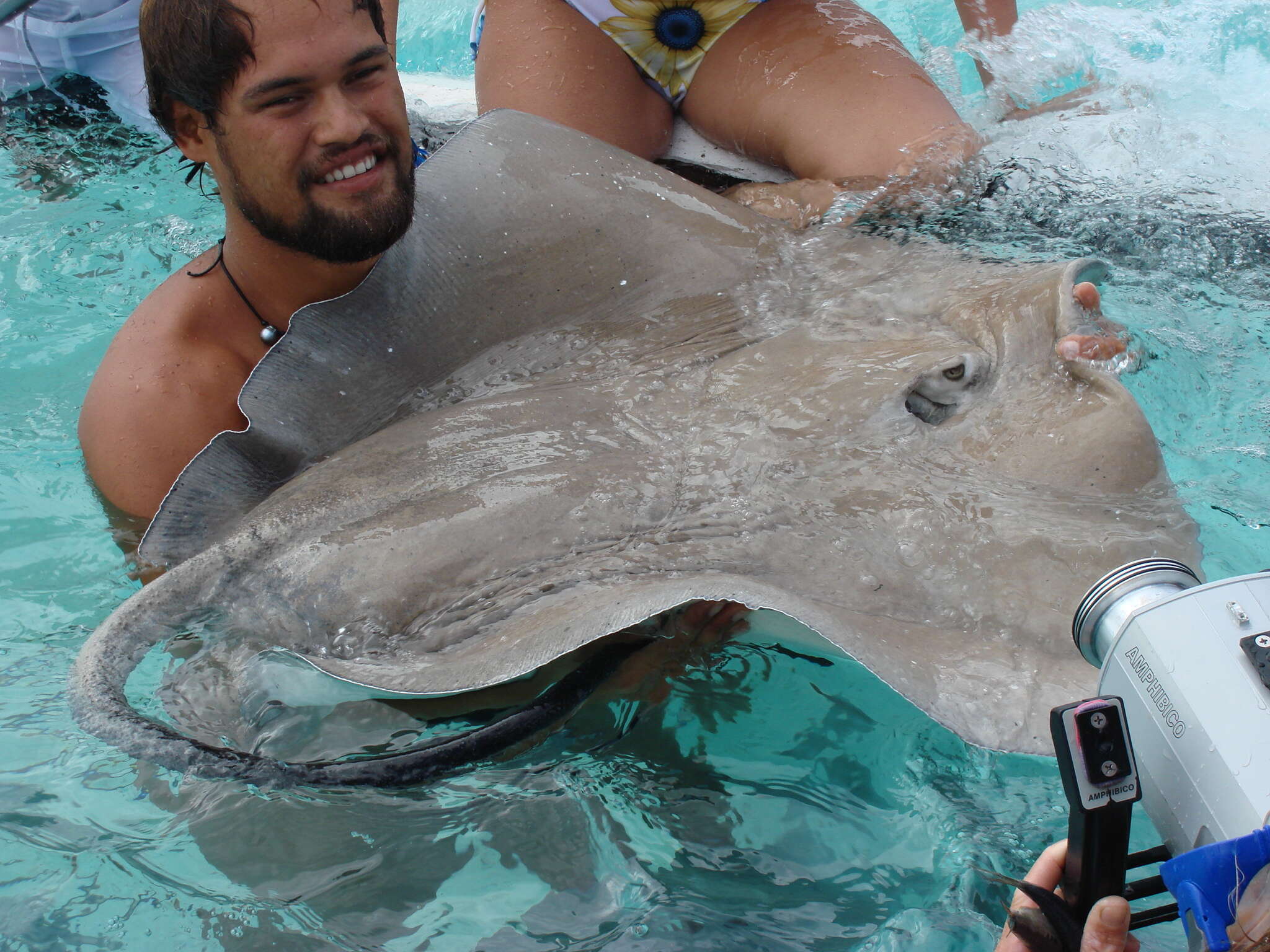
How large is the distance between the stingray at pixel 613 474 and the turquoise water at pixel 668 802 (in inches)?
7.1

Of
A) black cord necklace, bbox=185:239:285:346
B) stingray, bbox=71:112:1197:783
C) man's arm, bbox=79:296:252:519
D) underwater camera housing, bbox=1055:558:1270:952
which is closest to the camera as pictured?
underwater camera housing, bbox=1055:558:1270:952

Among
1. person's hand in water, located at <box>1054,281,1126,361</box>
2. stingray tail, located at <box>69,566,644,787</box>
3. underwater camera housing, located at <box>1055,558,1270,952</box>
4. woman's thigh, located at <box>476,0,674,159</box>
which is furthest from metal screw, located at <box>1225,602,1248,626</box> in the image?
woman's thigh, located at <box>476,0,674,159</box>

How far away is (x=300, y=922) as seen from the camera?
4.92 ft

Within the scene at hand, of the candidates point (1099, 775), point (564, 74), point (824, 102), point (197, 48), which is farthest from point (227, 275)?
point (1099, 775)

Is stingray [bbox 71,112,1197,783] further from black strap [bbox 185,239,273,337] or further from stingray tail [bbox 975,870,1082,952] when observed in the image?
black strap [bbox 185,239,273,337]

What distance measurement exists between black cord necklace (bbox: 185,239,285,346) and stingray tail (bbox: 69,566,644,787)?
0.79 m

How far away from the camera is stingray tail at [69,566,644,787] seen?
1.44 m

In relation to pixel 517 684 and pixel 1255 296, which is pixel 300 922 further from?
pixel 1255 296

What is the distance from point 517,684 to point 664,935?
0.46 metres

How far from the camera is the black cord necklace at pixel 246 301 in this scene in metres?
2.25

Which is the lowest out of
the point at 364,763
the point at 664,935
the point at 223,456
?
the point at 664,935

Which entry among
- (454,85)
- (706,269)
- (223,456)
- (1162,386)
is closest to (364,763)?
(223,456)

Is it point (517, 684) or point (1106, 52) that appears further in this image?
point (1106, 52)

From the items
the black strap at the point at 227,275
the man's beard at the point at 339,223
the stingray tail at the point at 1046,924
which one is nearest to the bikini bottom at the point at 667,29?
the man's beard at the point at 339,223
